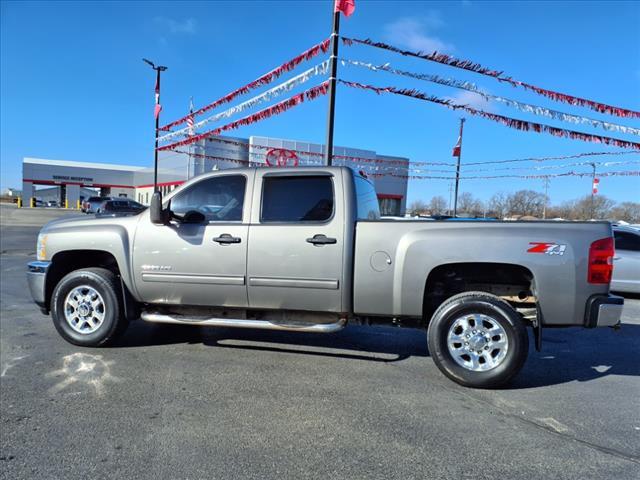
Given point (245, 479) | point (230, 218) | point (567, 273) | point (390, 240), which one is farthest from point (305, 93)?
point (245, 479)

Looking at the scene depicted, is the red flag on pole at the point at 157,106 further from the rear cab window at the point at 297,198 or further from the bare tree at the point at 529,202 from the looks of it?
the bare tree at the point at 529,202

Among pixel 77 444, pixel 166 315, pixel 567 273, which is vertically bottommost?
pixel 77 444

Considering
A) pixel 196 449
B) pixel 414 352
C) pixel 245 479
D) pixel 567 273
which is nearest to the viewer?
pixel 245 479

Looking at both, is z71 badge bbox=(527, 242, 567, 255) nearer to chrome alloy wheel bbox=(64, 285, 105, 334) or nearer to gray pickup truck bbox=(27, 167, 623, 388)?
gray pickup truck bbox=(27, 167, 623, 388)

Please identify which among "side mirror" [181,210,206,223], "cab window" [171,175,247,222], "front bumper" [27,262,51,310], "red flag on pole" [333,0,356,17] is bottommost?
"front bumper" [27,262,51,310]

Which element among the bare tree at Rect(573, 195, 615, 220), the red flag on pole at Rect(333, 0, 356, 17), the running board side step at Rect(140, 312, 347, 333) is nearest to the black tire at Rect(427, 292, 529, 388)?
the running board side step at Rect(140, 312, 347, 333)

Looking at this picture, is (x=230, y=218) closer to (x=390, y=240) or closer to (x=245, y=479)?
(x=390, y=240)

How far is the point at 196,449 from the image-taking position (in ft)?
9.67

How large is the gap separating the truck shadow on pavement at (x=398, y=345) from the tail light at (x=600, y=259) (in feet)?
3.73

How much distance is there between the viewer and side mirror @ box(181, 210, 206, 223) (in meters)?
4.73

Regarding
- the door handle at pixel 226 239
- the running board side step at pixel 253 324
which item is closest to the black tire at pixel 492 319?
the running board side step at pixel 253 324

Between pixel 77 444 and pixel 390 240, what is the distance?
117 inches

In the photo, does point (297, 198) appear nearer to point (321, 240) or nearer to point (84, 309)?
point (321, 240)

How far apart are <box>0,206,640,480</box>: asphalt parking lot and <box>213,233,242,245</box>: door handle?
124 cm
